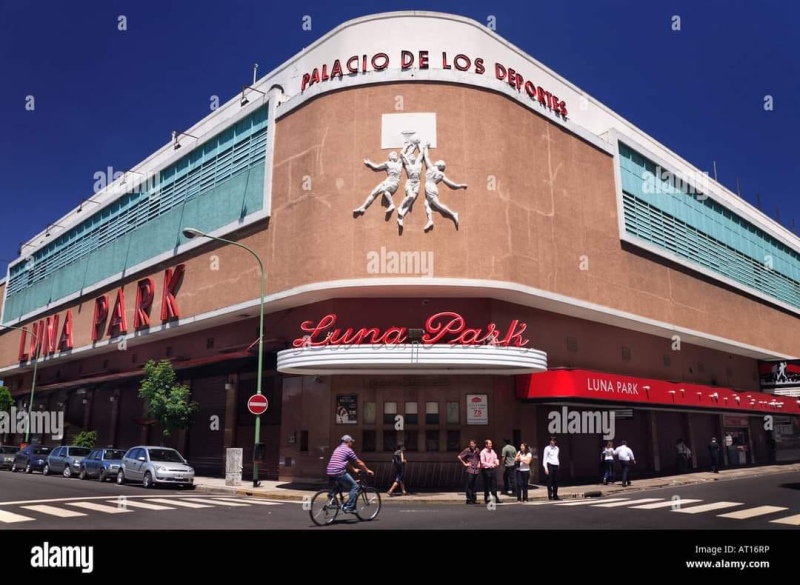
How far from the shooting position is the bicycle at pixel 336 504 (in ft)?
46.8

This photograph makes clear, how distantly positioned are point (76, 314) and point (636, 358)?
38.6 m

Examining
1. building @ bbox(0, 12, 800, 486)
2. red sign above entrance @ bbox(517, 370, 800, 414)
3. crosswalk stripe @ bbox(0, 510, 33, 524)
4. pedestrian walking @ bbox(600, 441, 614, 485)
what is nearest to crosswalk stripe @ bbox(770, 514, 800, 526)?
building @ bbox(0, 12, 800, 486)

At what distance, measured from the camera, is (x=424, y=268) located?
2536 centimetres

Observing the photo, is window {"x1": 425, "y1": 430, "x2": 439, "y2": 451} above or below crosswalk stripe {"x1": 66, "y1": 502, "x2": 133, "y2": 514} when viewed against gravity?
above

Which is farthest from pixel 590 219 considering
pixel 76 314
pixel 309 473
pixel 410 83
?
pixel 76 314

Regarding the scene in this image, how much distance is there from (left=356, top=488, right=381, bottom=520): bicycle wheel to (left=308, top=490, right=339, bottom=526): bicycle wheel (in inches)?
26.1

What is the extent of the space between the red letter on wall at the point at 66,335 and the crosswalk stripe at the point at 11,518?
34.5 metres

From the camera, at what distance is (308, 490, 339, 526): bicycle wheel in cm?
1422

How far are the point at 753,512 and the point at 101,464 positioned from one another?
26300 millimetres

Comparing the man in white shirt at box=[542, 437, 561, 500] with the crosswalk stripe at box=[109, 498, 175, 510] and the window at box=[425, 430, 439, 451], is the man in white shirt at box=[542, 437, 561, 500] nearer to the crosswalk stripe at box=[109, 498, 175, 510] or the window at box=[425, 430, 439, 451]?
the window at box=[425, 430, 439, 451]

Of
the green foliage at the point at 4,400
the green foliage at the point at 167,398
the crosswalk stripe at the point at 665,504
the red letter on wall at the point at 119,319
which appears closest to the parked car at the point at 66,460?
the green foliage at the point at 167,398

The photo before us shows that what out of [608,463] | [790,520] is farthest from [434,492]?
[790,520]

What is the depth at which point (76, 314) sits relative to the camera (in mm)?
47469

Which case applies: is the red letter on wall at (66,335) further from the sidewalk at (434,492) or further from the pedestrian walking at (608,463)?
the pedestrian walking at (608,463)
